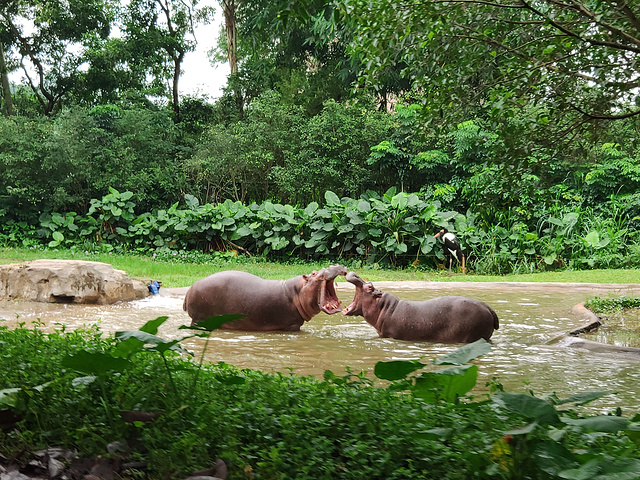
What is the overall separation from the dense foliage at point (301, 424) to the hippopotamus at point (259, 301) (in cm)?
320

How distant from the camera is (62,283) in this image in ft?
25.0

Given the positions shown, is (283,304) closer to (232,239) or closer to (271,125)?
(232,239)

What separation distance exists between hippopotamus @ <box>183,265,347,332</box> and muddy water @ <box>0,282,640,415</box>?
0.50 ft

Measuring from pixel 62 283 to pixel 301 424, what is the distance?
6.36m

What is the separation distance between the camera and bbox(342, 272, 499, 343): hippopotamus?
17.8ft

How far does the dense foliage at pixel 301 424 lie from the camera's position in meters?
1.74

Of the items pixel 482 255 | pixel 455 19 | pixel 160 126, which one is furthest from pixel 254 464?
pixel 160 126

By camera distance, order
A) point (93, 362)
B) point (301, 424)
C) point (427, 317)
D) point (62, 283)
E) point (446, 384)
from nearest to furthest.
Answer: point (301, 424), point (93, 362), point (446, 384), point (427, 317), point (62, 283)

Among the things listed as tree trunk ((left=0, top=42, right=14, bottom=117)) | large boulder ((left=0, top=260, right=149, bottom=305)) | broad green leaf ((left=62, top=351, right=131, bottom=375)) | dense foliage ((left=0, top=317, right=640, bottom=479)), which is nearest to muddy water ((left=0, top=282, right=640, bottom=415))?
large boulder ((left=0, top=260, right=149, bottom=305))

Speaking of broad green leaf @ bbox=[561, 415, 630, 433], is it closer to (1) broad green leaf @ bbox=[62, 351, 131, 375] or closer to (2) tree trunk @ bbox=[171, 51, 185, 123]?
(1) broad green leaf @ bbox=[62, 351, 131, 375]

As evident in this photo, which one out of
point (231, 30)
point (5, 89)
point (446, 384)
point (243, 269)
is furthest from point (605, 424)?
point (231, 30)

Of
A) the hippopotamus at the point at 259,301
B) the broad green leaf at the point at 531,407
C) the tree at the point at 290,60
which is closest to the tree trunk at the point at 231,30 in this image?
the tree at the point at 290,60

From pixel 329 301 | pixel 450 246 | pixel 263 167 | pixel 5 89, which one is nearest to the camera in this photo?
pixel 329 301

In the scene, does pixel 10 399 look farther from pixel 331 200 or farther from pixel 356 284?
pixel 331 200
